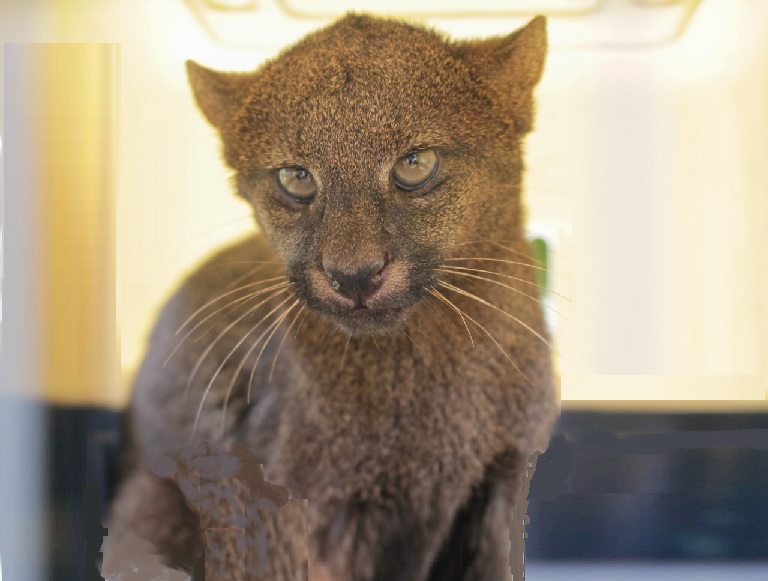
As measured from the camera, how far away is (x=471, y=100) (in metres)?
1.18

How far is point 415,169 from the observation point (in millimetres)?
1145

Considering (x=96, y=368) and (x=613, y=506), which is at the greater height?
(x=96, y=368)

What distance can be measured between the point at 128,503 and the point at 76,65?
814 mm

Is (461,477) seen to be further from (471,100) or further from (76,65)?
(76,65)

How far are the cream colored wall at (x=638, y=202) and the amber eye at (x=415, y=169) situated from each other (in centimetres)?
27

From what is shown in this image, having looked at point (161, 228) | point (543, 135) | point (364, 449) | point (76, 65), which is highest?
point (76, 65)

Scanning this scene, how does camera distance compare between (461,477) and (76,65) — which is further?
(76,65)

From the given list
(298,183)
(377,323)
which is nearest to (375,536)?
(377,323)

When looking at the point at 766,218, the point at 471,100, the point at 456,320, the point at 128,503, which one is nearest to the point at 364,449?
the point at 456,320

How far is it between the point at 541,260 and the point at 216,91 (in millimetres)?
646

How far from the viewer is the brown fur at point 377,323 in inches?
45.0

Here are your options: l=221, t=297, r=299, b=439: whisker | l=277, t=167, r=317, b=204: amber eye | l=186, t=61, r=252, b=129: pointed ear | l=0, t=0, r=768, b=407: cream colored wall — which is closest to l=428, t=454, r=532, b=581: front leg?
l=0, t=0, r=768, b=407: cream colored wall

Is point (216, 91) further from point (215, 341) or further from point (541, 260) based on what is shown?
point (541, 260)

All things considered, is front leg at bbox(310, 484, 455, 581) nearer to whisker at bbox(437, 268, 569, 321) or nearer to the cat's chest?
the cat's chest
